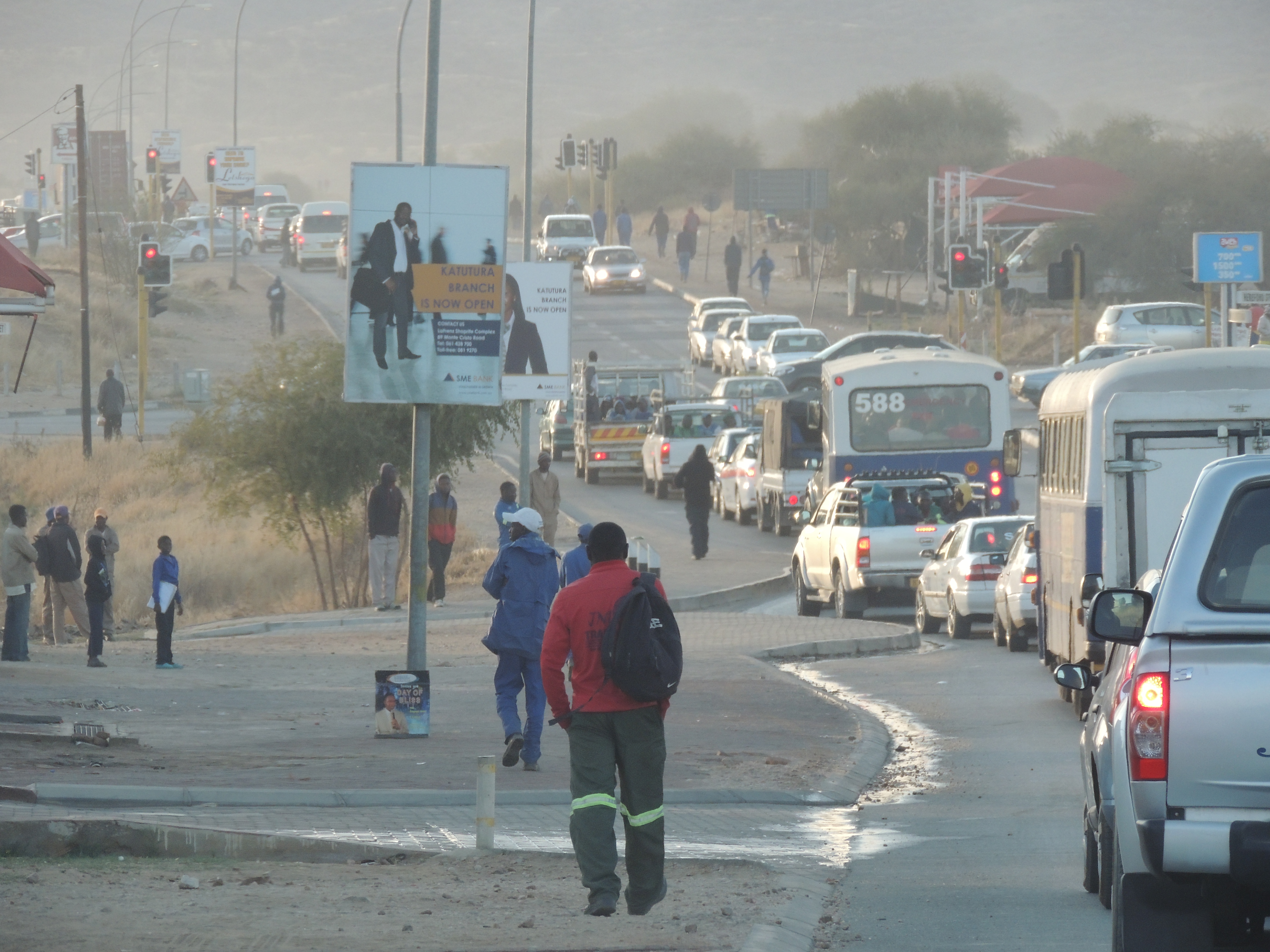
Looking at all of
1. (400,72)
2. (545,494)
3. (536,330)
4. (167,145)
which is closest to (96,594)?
(536,330)

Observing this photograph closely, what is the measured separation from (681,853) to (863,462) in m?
21.6

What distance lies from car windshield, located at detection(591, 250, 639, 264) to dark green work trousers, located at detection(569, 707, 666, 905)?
6326 cm

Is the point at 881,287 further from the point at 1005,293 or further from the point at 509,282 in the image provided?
the point at 509,282

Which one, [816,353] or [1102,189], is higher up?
[1102,189]

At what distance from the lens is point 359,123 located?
7859 inches

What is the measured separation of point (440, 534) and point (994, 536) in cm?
790

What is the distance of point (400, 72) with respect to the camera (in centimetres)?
3844

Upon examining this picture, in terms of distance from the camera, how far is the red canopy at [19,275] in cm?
1361

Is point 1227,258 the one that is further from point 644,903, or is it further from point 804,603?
point 644,903

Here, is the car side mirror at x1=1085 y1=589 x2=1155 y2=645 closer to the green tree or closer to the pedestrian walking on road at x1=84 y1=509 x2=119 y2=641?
the pedestrian walking on road at x1=84 y1=509 x2=119 y2=641

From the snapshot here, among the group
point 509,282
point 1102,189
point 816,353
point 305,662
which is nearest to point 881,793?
point 305,662

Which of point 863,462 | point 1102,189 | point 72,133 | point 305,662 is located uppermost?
point 72,133

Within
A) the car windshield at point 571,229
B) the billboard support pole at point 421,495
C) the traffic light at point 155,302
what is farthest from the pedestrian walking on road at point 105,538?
the car windshield at point 571,229

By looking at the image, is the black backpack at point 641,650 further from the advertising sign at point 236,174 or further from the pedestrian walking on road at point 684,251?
the advertising sign at point 236,174
